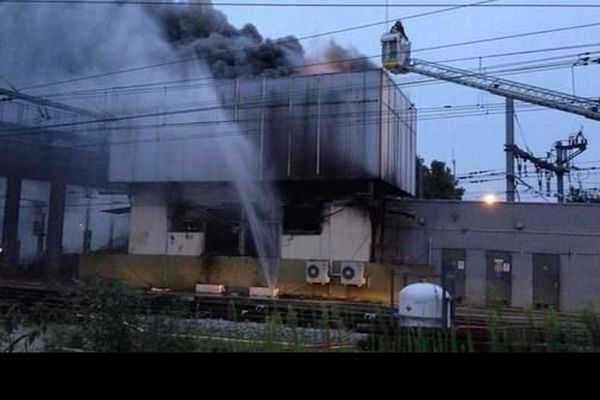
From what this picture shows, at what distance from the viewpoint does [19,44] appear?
80.6 feet

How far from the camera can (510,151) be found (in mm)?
21766

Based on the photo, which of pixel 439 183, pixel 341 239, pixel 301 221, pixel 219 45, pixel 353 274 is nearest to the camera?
pixel 353 274

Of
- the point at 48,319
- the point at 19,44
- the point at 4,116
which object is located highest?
the point at 19,44

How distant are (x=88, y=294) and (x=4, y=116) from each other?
20190mm

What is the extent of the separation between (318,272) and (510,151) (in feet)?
26.1

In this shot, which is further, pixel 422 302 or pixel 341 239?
pixel 341 239

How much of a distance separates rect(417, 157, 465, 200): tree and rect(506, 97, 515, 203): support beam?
8.59 m

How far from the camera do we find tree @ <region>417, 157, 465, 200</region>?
107 feet

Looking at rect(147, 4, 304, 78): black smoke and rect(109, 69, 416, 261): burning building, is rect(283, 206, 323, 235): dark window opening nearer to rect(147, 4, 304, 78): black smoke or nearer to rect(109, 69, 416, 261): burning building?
rect(109, 69, 416, 261): burning building

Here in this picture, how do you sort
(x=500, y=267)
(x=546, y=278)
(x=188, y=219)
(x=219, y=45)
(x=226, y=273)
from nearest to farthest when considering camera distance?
(x=546, y=278) < (x=500, y=267) < (x=226, y=273) < (x=188, y=219) < (x=219, y=45)

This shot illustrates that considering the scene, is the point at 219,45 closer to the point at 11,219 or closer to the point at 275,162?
the point at 275,162

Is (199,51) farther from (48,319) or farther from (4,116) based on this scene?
(48,319)

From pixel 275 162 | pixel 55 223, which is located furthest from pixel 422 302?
pixel 55 223
